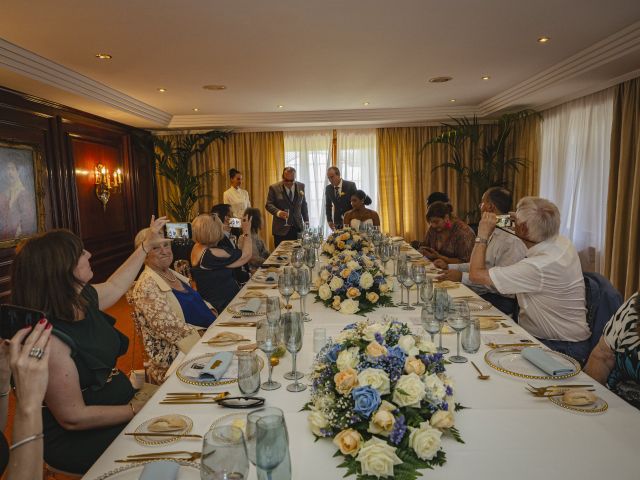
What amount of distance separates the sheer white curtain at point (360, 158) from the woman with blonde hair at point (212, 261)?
569 cm

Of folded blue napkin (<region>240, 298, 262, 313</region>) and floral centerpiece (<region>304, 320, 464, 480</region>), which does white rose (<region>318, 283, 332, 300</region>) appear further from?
floral centerpiece (<region>304, 320, 464, 480</region>)

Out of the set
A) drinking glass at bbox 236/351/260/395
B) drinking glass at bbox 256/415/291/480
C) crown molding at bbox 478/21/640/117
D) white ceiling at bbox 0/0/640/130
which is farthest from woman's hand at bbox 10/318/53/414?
crown molding at bbox 478/21/640/117

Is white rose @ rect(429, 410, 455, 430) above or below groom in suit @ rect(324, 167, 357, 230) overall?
below

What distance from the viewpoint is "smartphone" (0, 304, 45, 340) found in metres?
1.31

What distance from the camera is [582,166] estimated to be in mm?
6188

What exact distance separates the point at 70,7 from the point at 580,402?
12.1 ft

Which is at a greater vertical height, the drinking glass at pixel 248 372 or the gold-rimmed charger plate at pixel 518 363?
Result: the drinking glass at pixel 248 372

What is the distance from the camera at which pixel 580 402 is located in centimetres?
139

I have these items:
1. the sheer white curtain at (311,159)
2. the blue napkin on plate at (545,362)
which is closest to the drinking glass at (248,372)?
the blue napkin on plate at (545,362)

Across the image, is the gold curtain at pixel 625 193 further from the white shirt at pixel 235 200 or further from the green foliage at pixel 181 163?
the green foliage at pixel 181 163

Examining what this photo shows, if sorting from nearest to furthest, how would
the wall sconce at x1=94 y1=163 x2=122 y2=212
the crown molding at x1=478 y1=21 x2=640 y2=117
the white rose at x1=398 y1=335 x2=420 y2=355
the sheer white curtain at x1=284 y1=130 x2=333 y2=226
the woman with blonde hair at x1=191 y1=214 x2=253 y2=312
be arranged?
the white rose at x1=398 y1=335 x2=420 y2=355 → the woman with blonde hair at x1=191 y1=214 x2=253 y2=312 → the crown molding at x1=478 y1=21 x2=640 y2=117 → the wall sconce at x1=94 y1=163 x2=122 y2=212 → the sheer white curtain at x1=284 y1=130 x2=333 y2=226

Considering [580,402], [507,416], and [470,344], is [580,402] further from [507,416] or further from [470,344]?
[470,344]

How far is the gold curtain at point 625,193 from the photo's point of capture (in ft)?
16.3

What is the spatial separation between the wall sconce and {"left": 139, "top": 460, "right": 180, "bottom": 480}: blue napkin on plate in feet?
20.7
